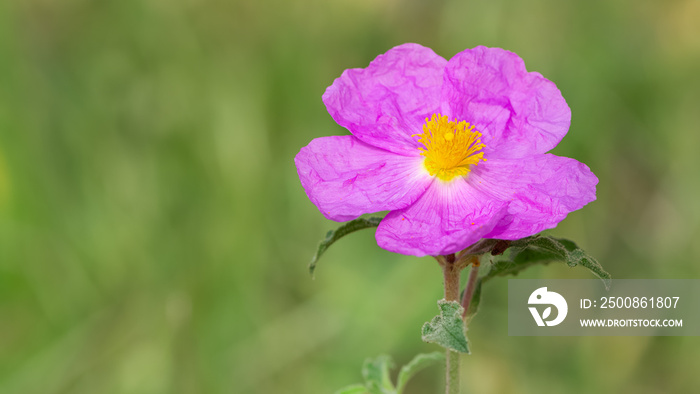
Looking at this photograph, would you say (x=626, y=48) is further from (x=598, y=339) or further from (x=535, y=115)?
(x=535, y=115)

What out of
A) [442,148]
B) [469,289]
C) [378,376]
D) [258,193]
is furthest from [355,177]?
[258,193]

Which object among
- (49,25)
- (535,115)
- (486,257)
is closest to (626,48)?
(535,115)

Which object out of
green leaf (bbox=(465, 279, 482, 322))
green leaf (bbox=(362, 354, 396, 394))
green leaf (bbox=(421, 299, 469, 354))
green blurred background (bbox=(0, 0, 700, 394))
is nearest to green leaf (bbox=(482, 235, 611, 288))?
green leaf (bbox=(465, 279, 482, 322))

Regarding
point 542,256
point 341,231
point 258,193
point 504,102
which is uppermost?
point 504,102

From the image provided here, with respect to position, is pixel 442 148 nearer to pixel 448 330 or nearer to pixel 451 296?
pixel 451 296

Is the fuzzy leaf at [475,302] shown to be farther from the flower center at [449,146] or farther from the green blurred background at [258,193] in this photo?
the green blurred background at [258,193]

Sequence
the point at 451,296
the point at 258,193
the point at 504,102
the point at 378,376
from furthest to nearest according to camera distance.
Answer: the point at 258,193, the point at 378,376, the point at 504,102, the point at 451,296
